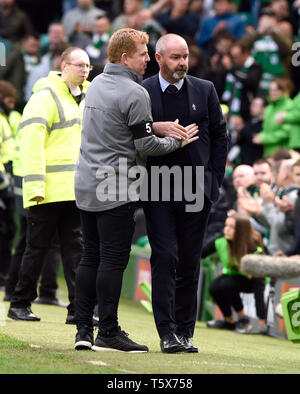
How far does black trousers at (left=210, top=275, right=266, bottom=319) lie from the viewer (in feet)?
37.9

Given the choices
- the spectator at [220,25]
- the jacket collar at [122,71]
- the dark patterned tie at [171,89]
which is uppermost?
the spectator at [220,25]

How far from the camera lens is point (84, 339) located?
7.73 meters

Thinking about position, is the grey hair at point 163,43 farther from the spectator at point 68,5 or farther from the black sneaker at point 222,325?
the spectator at point 68,5

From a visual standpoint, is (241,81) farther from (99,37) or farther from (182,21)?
(99,37)

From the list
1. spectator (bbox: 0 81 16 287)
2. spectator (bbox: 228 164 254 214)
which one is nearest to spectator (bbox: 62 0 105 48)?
spectator (bbox: 0 81 16 287)

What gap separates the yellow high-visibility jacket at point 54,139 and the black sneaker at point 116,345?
6.52 feet

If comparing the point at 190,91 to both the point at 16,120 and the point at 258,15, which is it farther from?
the point at 258,15

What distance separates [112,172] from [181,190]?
1.97ft

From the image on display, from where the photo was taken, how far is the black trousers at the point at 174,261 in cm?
789

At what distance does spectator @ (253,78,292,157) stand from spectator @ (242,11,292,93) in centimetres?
83

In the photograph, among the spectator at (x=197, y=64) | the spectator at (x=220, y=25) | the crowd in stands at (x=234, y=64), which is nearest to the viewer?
the crowd in stands at (x=234, y=64)

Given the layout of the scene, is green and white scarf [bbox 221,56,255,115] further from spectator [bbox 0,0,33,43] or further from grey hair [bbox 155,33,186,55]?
grey hair [bbox 155,33,186,55]

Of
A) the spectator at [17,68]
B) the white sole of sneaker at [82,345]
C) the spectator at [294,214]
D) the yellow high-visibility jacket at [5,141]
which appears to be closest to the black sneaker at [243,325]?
the spectator at [294,214]

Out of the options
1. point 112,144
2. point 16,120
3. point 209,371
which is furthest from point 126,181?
point 16,120
